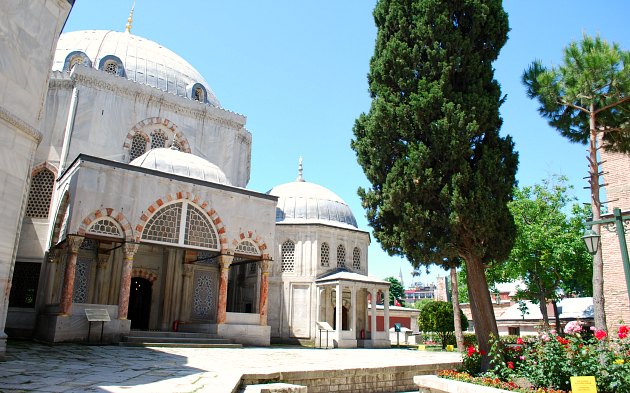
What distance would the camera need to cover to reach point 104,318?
1204 centimetres

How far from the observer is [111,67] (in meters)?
19.2

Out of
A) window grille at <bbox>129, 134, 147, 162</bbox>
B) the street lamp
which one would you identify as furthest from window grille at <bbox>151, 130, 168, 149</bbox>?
the street lamp

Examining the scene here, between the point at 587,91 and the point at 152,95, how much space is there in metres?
15.7

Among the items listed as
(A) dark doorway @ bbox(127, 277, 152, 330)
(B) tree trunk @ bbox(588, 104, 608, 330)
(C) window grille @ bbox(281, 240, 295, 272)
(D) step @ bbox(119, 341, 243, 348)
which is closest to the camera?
(B) tree trunk @ bbox(588, 104, 608, 330)

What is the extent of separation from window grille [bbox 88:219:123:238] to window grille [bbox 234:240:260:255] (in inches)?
152

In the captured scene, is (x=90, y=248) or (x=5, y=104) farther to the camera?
(x=90, y=248)

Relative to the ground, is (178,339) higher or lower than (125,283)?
lower

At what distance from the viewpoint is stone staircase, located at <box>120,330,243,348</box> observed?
12.4m

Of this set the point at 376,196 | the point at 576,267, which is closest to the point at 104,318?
the point at 376,196

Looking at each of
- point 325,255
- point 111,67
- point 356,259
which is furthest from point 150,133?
point 356,259

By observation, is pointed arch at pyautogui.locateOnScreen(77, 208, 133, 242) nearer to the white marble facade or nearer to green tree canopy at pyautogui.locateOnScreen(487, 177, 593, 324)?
the white marble facade

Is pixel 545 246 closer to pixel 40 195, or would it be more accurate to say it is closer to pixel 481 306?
pixel 481 306

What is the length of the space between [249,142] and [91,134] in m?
7.60

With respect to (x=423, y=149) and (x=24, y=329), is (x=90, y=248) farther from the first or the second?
(x=423, y=149)
